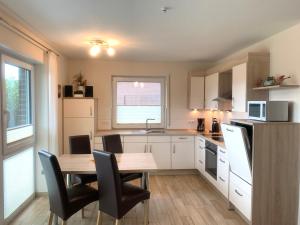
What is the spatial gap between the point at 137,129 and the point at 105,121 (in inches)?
27.7

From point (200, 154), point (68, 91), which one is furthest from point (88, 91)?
point (200, 154)

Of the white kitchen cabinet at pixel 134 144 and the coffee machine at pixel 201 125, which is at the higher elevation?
the coffee machine at pixel 201 125

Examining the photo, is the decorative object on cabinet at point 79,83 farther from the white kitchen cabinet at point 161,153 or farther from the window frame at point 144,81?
the white kitchen cabinet at point 161,153

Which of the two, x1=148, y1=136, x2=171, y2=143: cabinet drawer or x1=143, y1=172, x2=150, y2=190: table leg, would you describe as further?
x1=148, y1=136, x2=171, y2=143: cabinet drawer

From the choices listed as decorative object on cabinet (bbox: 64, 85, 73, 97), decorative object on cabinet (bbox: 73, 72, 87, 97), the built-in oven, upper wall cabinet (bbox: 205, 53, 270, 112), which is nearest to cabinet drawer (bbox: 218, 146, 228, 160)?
the built-in oven

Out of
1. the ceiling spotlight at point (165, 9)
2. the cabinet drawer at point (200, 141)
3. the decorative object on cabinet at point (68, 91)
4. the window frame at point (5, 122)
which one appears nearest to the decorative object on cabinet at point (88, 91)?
the decorative object on cabinet at point (68, 91)

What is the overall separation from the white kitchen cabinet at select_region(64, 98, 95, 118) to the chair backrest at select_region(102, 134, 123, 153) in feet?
3.30

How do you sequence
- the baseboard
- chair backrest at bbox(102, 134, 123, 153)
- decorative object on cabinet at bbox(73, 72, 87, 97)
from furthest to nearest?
1. the baseboard
2. decorative object on cabinet at bbox(73, 72, 87, 97)
3. chair backrest at bbox(102, 134, 123, 153)

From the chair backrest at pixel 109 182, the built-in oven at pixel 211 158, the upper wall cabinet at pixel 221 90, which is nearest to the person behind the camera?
the chair backrest at pixel 109 182

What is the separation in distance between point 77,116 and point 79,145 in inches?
42.6

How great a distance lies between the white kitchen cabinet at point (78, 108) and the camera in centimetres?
463

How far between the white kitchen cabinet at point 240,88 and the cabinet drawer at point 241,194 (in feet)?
3.19

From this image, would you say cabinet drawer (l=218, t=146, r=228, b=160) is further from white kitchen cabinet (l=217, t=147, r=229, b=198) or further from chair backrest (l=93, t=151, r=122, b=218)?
chair backrest (l=93, t=151, r=122, b=218)

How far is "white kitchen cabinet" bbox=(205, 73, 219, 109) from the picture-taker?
4574mm
